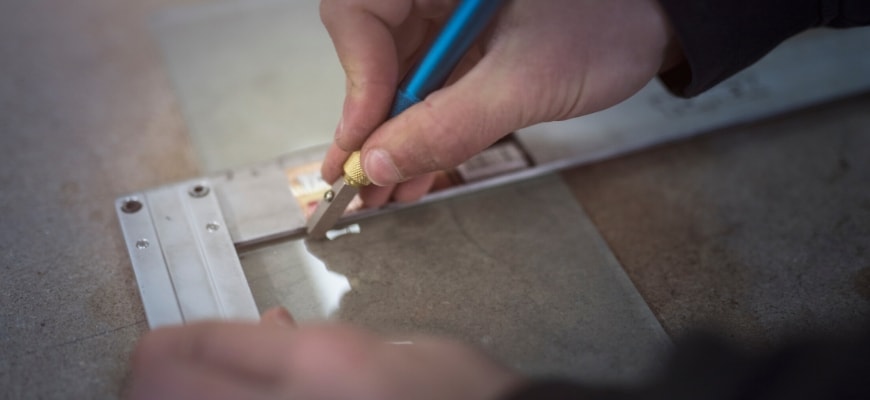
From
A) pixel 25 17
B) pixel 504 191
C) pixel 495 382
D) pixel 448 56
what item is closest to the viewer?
pixel 495 382

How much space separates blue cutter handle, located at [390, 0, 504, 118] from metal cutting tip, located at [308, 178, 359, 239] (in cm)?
9

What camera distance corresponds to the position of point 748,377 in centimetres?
48

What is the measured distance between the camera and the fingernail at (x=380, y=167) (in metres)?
0.69

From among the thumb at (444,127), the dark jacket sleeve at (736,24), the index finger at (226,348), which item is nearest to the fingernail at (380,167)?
the thumb at (444,127)

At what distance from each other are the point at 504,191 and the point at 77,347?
0.48m

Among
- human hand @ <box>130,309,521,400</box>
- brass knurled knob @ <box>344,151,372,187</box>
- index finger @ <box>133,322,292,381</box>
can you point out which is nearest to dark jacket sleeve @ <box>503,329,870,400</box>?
human hand @ <box>130,309,521,400</box>

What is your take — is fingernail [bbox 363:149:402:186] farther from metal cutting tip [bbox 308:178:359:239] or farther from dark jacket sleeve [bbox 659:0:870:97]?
dark jacket sleeve [bbox 659:0:870:97]

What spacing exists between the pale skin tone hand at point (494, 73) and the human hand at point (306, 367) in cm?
20

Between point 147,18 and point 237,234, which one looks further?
point 147,18

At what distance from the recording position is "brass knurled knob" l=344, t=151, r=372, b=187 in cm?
72

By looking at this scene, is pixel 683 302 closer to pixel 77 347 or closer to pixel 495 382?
pixel 495 382

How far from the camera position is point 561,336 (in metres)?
0.71

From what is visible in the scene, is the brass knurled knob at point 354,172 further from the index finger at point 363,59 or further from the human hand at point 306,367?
the human hand at point 306,367

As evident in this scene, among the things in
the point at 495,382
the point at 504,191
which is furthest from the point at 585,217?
the point at 495,382
